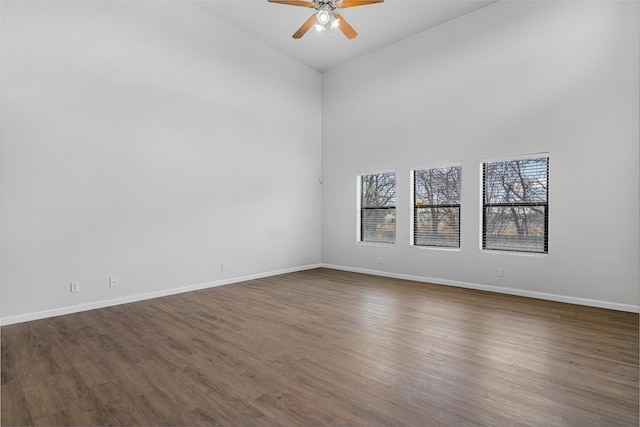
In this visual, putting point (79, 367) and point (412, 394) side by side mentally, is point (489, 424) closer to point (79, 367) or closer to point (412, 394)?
point (412, 394)

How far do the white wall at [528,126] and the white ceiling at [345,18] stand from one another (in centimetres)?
24

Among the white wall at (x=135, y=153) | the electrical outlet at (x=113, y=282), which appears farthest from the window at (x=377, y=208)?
the electrical outlet at (x=113, y=282)

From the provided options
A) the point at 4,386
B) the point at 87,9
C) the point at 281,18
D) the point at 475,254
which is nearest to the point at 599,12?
the point at 475,254

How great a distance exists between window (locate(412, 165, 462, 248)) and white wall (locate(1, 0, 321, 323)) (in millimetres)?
2582

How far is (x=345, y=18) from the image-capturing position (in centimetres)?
533

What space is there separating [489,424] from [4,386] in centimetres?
316

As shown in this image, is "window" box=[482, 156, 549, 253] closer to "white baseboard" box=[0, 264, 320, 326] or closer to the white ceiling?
the white ceiling

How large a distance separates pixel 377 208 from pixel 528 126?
2.89 metres

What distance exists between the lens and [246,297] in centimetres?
464

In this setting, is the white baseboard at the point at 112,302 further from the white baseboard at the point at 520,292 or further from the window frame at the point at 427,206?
the window frame at the point at 427,206

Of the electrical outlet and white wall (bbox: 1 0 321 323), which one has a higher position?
white wall (bbox: 1 0 321 323)

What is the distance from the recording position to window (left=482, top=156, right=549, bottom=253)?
457cm

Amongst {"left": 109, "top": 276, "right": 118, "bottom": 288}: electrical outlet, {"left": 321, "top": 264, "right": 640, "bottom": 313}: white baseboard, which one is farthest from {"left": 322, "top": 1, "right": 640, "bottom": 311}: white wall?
{"left": 109, "top": 276, "right": 118, "bottom": 288}: electrical outlet

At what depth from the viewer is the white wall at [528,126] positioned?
13.0ft
